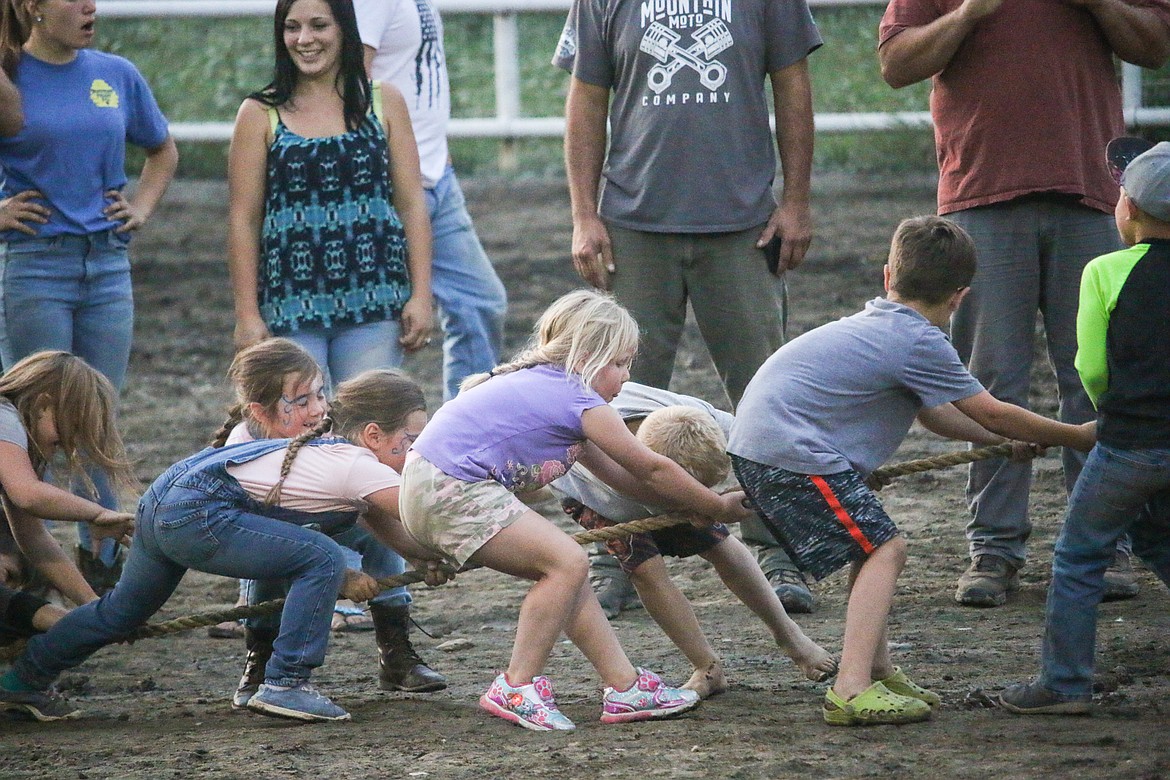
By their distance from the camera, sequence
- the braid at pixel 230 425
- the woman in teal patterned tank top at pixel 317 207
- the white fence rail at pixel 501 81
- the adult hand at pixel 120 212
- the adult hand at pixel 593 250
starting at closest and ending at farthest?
the braid at pixel 230 425 → the woman in teal patterned tank top at pixel 317 207 → the adult hand at pixel 593 250 → the adult hand at pixel 120 212 → the white fence rail at pixel 501 81

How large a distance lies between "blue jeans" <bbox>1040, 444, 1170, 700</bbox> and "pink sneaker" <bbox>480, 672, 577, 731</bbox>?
3.94ft

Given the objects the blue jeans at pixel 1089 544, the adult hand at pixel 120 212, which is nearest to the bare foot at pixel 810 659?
the blue jeans at pixel 1089 544

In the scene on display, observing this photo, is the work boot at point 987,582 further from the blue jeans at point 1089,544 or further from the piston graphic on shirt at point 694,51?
the piston graphic on shirt at point 694,51

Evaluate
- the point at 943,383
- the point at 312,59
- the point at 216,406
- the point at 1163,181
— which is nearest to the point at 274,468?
the point at 312,59

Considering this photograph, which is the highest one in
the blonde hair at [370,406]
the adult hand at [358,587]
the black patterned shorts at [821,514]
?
the blonde hair at [370,406]

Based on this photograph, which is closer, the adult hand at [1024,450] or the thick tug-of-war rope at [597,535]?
the thick tug-of-war rope at [597,535]

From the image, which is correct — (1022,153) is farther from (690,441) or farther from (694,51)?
(690,441)

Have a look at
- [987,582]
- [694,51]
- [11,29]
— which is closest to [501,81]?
[11,29]

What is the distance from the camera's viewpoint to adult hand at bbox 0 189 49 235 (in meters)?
5.36

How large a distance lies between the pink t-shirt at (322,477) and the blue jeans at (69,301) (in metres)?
1.15

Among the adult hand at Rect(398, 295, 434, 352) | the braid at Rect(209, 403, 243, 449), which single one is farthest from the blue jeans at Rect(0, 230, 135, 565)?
the adult hand at Rect(398, 295, 434, 352)

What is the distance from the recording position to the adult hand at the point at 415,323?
Answer: 521 cm

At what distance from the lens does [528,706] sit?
421 cm

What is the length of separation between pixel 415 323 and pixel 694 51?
120 cm
